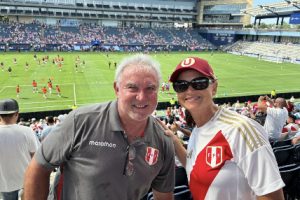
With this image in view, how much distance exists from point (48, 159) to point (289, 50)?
7374 centimetres

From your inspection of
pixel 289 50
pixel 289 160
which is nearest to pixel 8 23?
pixel 289 50

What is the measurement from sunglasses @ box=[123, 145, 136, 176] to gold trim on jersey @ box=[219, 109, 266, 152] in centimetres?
91

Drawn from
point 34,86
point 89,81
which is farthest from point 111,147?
point 89,81

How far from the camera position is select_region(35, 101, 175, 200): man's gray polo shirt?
2.52 metres

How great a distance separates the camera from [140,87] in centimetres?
262

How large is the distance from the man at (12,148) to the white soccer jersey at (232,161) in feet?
8.49

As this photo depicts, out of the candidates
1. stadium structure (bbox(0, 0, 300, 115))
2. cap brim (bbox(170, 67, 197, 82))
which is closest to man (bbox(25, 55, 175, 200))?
cap brim (bbox(170, 67, 197, 82))

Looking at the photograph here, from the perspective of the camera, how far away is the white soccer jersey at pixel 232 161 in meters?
2.47

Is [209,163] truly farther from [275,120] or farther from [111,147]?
[275,120]

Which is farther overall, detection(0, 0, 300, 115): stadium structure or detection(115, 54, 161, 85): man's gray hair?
detection(0, 0, 300, 115): stadium structure

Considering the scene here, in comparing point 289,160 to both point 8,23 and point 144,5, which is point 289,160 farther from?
point 144,5

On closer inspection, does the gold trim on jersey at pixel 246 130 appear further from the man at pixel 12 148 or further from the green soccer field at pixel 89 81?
the green soccer field at pixel 89 81

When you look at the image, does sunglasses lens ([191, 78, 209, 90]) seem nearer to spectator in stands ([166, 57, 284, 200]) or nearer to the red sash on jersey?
spectator in stands ([166, 57, 284, 200])

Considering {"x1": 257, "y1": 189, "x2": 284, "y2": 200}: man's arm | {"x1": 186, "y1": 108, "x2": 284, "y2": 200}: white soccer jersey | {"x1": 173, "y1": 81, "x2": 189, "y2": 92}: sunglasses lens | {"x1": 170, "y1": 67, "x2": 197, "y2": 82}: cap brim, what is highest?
{"x1": 170, "y1": 67, "x2": 197, "y2": 82}: cap brim
